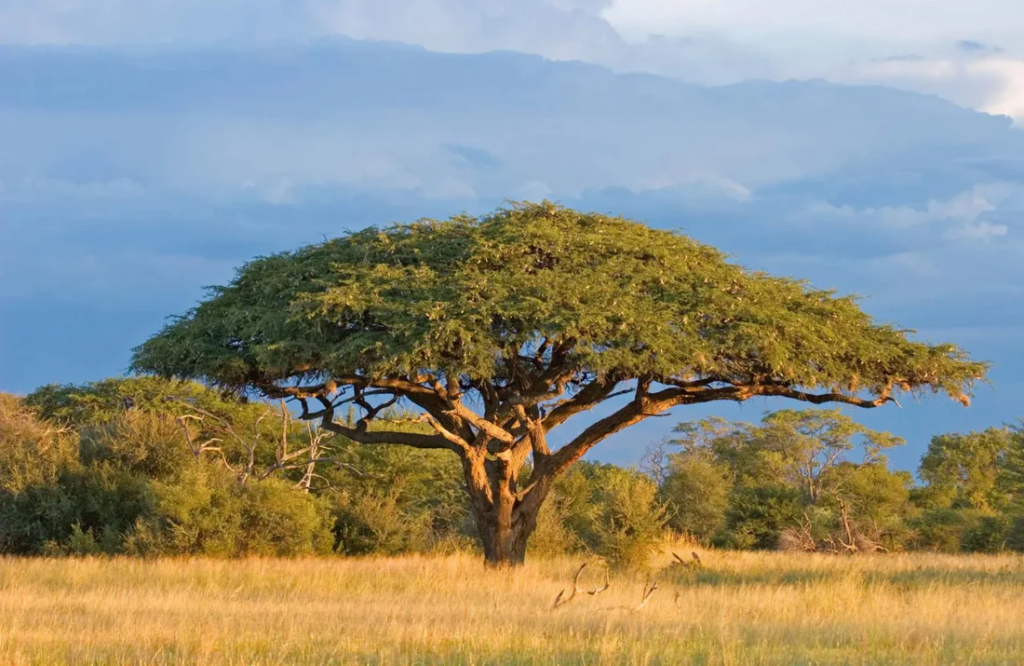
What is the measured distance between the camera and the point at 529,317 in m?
18.1

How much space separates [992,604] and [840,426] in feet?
134

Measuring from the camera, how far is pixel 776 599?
15.4m

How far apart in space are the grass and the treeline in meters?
3.72

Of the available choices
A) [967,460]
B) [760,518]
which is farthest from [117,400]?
[967,460]

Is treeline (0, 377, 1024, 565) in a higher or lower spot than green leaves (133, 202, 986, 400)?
lower

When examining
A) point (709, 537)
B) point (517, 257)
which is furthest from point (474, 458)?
point (709, 537)

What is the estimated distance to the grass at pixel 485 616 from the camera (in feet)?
34.7

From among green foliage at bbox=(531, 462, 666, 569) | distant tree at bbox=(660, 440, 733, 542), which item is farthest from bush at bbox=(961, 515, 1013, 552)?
green foliage at bbox=(531, 462, 666, 569)

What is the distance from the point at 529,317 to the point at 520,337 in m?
0.37

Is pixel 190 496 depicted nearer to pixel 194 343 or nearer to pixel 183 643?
pixel 194 343

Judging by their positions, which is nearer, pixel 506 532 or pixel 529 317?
pixel 529 317

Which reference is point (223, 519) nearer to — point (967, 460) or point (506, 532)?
point (506, 532)

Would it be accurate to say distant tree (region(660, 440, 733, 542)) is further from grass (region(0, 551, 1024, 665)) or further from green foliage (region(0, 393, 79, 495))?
green foliage (region(0, 393, 79, 495))

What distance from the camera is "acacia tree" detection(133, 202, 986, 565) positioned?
1802 centimetres
